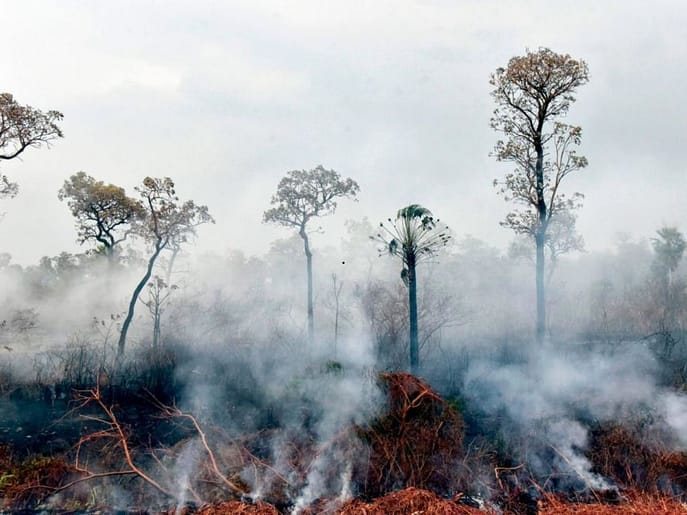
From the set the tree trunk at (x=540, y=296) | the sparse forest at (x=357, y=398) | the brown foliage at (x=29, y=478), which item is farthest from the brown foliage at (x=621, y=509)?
the brown foliage at (x=29, y=478)

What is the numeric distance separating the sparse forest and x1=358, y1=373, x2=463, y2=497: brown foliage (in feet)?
0.13

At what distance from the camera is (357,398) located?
37.3 ft

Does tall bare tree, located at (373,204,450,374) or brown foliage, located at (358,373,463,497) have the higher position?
tall bare tree, located at (373,204,450,374)

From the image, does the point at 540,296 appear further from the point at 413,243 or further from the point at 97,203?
the point at 97,203

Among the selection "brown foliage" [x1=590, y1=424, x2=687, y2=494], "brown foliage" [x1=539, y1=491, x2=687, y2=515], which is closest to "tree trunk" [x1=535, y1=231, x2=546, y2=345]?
"brown foliage" [x1=590, y1=424, x2=687, y2=494]

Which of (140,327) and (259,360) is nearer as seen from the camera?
(259,360)

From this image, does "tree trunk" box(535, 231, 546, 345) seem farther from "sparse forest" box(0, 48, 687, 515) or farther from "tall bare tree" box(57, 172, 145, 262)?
"tall bare tree" box(57, 172, 145, 262)

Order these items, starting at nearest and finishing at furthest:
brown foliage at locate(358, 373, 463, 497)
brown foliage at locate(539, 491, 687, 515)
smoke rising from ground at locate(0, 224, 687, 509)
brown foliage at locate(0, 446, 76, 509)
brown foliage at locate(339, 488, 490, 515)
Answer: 1. brown foliage at locate(539, 491, 687, 515)
2. brown foliage at locate(339, 488, 490, 515)
3. brown foliage at locate(0, 446, 76, 509)
4. brown foliage at locate(358, 373, 463, 497)
5. smoke rising from ground at locate(0, 224, 687, 509)

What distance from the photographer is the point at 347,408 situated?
448 inches

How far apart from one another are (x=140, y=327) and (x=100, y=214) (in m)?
11.0

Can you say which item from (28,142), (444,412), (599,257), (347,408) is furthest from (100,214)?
(599,257)

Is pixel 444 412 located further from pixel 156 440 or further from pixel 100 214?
pixel 100 214

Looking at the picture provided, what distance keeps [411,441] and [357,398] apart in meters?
2.19

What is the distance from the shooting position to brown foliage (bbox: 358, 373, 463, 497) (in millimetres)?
9203
